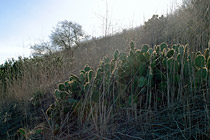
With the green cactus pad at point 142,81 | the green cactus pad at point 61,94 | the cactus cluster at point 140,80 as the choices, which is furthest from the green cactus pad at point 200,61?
the green cactus pad at point 61,94

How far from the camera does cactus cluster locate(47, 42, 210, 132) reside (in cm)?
166

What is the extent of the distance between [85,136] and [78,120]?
0.21m

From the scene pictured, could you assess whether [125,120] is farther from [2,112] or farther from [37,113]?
[2,112]

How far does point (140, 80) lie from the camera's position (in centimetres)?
170

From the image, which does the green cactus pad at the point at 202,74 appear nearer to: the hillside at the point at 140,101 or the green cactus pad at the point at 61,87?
the hillside at the point at 140,101

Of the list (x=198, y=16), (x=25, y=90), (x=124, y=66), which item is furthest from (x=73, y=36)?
Result: (x=124, y=66)

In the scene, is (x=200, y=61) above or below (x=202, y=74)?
above

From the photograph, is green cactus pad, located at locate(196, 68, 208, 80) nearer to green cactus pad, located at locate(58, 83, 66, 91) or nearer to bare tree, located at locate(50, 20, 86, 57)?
green cactus pad, located at locate(58, 83, 66, 91)

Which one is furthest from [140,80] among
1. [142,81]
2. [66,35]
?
[66,35]

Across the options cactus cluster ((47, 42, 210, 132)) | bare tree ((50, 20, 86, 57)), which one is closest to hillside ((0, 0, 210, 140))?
cactus cluster ((47, 42, 210, 132))

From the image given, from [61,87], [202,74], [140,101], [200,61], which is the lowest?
[140,101]

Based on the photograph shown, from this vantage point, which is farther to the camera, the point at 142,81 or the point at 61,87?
the point at 61,87

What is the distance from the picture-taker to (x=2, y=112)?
3.53m

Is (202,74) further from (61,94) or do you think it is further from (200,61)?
(61,94)
